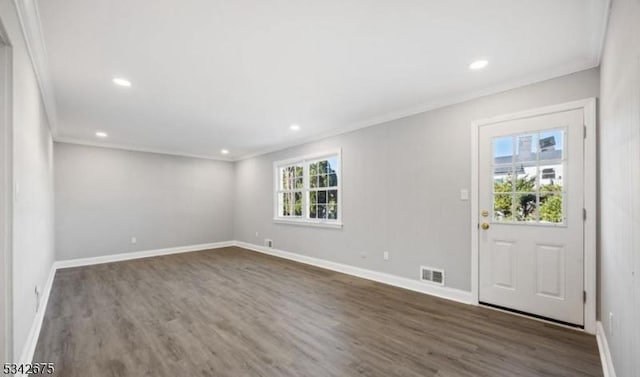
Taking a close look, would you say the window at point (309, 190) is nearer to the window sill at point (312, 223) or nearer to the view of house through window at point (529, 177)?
the window sill at point (312, 223)

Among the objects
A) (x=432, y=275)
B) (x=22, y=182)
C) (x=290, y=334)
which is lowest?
(x=290, y=334)

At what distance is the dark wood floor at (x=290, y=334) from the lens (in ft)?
6.79

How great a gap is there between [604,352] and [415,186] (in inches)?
89.1

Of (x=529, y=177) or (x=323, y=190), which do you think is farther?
(x=323, y=190)

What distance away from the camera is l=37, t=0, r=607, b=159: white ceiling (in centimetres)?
189

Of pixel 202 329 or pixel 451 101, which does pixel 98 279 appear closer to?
pixel 202 329

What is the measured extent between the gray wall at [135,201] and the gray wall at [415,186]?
3.33 metres

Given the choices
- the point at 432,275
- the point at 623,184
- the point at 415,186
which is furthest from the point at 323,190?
the point at 623,184

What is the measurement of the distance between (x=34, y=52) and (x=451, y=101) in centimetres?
409

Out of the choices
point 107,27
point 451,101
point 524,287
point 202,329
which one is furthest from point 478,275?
point 107,27

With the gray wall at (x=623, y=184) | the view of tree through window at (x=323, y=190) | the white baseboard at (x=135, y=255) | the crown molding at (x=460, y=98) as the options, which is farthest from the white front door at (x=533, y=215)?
the white baseboard at (x=135, y=255)

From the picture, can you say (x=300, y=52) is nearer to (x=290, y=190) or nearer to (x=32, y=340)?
(x=32, y=340)

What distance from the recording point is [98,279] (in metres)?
4.45

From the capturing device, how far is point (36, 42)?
7.11ft
